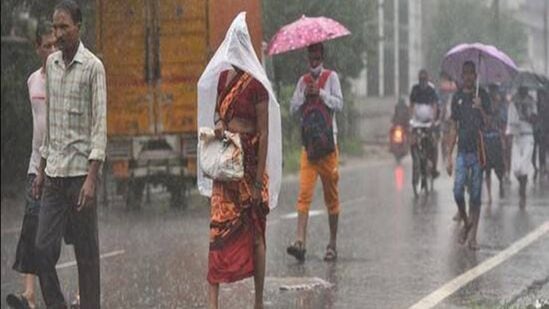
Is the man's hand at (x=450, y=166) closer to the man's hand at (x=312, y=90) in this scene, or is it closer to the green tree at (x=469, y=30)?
the man's hand at (x=312, y=90)

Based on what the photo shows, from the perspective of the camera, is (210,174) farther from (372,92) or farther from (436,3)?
(372,92)

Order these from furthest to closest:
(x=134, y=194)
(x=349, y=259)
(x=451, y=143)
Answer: (x=134, y=194) < (x=451, y=143) < (x=349, y=259)

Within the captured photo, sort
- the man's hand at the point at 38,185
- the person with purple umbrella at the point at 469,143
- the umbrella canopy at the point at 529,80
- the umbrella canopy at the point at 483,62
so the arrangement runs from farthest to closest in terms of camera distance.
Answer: the umbrella canopy at the point at 529,80
the umbrella canopy at the point at 483,62
the person with purple umbrella at the point at 469,143
the man's hand at the point at 38,185

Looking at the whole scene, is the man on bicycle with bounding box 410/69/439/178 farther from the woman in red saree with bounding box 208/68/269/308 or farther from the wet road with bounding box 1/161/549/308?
the woman in red saree with bounding box 208/68/269/308

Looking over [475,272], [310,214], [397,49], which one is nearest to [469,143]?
[475,272]

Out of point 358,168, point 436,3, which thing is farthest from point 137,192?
point 436,3

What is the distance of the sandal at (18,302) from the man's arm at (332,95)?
10.9ft

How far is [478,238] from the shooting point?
39.1 ft

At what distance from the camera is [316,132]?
10156mm

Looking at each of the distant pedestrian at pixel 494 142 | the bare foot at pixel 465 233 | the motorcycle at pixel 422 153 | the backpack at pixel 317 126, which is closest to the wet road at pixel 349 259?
the bare foot at pixel 465 233

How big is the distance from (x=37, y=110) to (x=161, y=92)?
777cm

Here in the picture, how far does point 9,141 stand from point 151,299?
1680 mm

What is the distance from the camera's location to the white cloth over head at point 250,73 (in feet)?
24.3

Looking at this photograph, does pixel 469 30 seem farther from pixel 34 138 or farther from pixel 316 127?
pixel 34 138
